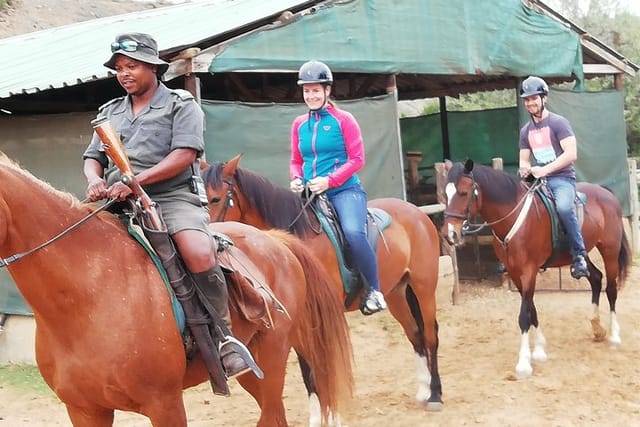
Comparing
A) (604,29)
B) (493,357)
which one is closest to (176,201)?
(493,357)

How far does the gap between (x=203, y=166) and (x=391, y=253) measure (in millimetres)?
1599

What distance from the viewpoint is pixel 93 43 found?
8898 mm

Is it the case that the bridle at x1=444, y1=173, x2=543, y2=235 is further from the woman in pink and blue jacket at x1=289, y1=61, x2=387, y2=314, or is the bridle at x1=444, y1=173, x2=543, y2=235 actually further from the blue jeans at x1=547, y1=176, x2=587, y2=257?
the woman in pink and blue jacket at x1=289, y1=61, x2=387, y2=314

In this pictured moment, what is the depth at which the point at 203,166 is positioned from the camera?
18.5 feet

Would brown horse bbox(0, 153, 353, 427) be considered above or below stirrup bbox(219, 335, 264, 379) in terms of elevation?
above

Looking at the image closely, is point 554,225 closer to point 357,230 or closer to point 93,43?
point 357,230

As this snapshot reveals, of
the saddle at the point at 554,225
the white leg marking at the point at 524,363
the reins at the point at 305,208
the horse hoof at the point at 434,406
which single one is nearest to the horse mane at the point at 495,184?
the saddle at the point at 554,225

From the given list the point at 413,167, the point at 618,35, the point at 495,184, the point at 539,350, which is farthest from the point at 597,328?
the point at 618,35

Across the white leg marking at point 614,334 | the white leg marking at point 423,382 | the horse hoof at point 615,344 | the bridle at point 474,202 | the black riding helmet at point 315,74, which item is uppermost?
the black riding helmet at point 315,74

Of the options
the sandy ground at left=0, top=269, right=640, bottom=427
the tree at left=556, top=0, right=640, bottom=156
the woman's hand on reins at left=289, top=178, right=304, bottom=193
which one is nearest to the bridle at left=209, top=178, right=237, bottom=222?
the woman's hand on reins at left=289, top=178, right=304, bottom=193

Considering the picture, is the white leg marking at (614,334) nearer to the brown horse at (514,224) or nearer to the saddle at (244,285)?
the brown horse at (514,224)

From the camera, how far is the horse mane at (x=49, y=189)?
2883 millimetres

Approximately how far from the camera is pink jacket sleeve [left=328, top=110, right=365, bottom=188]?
5.05 m

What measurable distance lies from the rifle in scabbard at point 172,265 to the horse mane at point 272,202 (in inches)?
75.3
